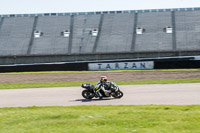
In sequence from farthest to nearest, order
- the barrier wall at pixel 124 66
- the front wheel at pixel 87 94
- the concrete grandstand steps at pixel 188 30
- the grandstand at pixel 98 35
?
the grandstand at pixel 98 35
the concrete grandstand steps at pixel 188 30
the barrier wall at pixel 124 66
the front wheel at pixel 87 94

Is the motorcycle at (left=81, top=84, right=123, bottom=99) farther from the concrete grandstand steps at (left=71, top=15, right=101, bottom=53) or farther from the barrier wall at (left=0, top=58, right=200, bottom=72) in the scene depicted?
the concrete grandstand steps at (left=71, top=15, right=101, bottom=53)

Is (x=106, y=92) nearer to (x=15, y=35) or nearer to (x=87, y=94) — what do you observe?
(x=87, y=94)

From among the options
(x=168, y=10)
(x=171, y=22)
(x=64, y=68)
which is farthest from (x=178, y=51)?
(x=64, y=68)

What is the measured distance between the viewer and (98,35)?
171 feet

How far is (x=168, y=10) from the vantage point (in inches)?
2240

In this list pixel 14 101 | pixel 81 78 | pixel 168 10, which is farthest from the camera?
pixel 168 10

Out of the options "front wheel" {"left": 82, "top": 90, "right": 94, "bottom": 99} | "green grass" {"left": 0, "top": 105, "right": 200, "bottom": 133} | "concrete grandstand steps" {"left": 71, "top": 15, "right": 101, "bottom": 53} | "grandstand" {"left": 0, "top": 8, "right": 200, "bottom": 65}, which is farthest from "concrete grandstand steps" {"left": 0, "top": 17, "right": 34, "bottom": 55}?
"green grass" {"left": 0, "top": 105, "right": 200, "bottom": 133}

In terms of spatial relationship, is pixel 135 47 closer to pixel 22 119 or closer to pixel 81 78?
pixel 81 78

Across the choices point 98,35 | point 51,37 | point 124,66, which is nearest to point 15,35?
point 51,37

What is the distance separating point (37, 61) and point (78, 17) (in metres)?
12.7

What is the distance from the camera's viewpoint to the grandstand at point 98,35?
158 ft

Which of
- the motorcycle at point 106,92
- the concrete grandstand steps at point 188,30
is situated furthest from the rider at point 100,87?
the concrete grandstand steps at point 188,30

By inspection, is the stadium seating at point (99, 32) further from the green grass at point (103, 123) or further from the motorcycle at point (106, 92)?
the green grass at point (103, 123)

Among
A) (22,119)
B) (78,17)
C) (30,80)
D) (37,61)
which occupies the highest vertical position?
(78,17)
